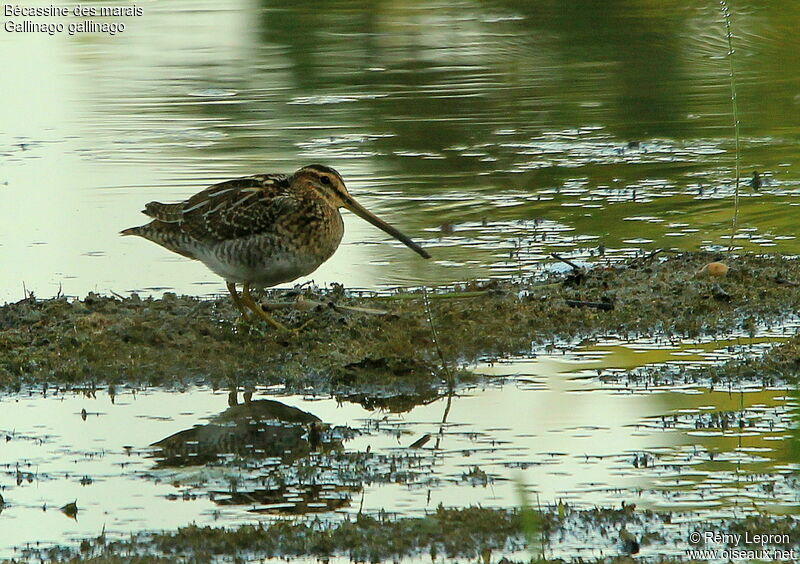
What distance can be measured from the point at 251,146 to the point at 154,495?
7396 mm

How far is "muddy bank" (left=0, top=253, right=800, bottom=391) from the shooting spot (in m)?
7.30

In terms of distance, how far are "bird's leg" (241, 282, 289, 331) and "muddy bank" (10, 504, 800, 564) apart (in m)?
2.66

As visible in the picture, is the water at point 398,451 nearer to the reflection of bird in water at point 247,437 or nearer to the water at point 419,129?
the reflection of bird in water at point 247,437

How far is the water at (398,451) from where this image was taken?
216 inches

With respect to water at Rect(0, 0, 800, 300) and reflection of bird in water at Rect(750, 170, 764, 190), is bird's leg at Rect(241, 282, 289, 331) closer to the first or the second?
water at Rect(0, 0, 800, 300)

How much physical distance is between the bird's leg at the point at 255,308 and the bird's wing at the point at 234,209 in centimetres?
29

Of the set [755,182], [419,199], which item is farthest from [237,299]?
[755,182]

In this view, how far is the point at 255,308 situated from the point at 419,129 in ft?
18.8

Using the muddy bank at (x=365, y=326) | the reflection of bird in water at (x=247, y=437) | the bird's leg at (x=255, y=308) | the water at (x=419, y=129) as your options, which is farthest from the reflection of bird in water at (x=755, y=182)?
the reflection of bird in water at (x=247, y=437)

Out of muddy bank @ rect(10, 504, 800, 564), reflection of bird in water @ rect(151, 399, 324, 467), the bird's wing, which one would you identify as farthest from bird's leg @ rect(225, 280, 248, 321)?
muddy bank @ rect(10, 504, 800, 564)

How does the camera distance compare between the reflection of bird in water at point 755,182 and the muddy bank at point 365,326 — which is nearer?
the muddy bank at point 365,326

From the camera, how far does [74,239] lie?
1030cm

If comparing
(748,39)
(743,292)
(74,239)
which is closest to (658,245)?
(743,292)

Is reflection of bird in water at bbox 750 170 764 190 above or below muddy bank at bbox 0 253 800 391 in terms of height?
below
